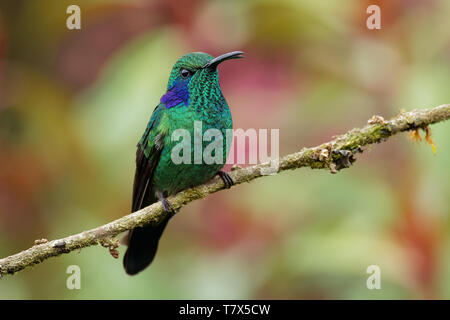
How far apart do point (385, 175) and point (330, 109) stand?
0.63m

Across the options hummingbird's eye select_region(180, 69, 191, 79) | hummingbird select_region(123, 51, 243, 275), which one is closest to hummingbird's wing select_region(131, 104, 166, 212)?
hummingbird select_region(123, 51, 243, 275)

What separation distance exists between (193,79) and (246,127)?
77 cm

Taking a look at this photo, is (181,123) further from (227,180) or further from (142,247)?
(142,247)

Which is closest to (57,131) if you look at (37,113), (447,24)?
(37,113)

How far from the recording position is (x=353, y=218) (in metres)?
4.29

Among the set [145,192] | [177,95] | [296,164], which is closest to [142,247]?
[145,192]

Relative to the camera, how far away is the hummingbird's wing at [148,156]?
3963 millimetres

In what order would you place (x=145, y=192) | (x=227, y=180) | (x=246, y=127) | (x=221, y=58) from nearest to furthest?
1. (x=227, y=180)
2. (x=221, y=58)
3. (x=145, y=192)
4. (x=246, y=127)

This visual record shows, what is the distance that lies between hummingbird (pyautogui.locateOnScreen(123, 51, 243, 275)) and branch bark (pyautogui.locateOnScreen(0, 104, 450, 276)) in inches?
20.8

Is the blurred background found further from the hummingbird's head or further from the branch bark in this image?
the branch bark

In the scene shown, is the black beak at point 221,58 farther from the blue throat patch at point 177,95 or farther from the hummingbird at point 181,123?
the blue throat patch at point 177,95

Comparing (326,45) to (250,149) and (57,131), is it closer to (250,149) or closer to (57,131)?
(250,149)

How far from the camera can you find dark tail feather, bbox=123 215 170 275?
427 centimetres

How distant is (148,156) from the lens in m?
4.01
